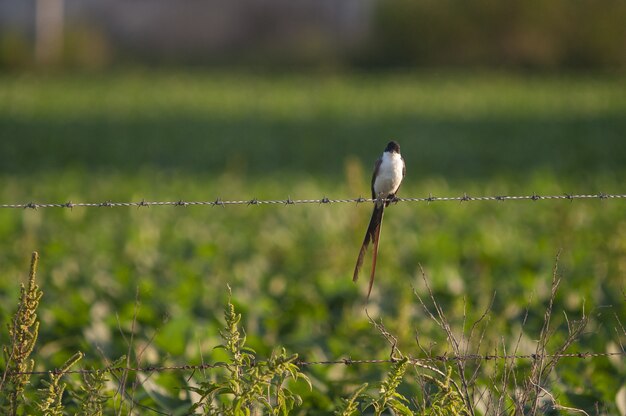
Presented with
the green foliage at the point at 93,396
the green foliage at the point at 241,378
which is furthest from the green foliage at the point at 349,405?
the green foliage at the point at 93,396

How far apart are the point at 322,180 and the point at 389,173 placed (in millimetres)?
11678

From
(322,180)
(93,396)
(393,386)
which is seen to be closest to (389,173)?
(393,386)

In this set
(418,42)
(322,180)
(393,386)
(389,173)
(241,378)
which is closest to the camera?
(393,386)

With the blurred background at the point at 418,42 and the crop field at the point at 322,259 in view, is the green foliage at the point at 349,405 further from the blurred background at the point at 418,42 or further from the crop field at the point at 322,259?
the blurred background at the point at 418,42

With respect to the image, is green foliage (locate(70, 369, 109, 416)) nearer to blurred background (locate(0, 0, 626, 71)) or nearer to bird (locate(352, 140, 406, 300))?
bird (locate(352, 140, 406, 300))

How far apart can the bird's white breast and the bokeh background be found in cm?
99

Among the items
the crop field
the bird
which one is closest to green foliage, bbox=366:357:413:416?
the crop field

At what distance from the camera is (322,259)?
31.8ft

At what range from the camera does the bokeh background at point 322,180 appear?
6898 mm

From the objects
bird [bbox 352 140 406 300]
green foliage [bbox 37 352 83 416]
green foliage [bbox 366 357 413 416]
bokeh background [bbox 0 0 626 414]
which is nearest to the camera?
green foliage [bbox 37 352 83 416]

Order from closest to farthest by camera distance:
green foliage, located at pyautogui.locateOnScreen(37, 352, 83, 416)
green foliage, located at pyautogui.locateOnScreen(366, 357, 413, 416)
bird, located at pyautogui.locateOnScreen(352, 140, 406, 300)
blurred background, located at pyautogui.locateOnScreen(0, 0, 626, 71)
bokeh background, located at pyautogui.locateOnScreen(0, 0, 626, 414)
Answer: green foliage, located at pyautogui.locateOnScreen(37, 352, 83, 416) < green foliage, located at pyautogui.locateOnScreen(366, 357, 413, 416) < bird, located at pyautogui.locateOnScreen(352, 140, 406, 300) < bokeh background, located at pyautogui.locateOnScreen(0, 0, 626, 414) < blurred background, located at pyautogui.locateOnScreen(0, 0, 626, 71)

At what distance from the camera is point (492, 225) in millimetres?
11508

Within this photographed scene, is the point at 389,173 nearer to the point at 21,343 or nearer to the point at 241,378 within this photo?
the point at 241,378

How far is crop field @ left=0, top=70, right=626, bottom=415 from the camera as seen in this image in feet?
17.3
